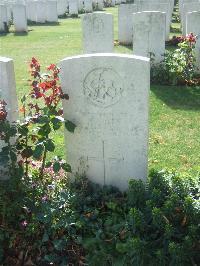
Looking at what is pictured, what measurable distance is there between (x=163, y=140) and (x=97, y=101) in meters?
2.30

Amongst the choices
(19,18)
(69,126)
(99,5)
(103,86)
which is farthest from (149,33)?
(99,5)

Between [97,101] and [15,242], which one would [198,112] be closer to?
[97,101]

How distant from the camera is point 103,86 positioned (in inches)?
172

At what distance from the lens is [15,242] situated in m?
4.03

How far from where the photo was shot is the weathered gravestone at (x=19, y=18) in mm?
17797

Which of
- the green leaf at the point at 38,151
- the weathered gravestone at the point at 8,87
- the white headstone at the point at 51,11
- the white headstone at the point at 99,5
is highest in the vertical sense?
the white headstone at the point at 99,5

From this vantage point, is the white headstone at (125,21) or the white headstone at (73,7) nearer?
the white headstone at (125,21)

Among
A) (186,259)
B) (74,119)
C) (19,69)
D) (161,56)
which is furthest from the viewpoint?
(19,69)

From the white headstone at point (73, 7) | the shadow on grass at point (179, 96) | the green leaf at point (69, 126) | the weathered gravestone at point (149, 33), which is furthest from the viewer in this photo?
the white headstone at point (73, 7)

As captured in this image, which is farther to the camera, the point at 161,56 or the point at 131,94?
the point at 161,56

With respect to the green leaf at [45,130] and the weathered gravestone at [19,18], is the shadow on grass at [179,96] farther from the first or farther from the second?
the weathered gravestone at [19,18]

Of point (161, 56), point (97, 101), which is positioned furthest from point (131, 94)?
point (161, 56)

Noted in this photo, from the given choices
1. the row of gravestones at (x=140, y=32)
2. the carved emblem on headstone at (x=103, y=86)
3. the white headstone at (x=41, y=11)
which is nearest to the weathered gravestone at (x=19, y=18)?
the white headstone at (x=41, y=11)

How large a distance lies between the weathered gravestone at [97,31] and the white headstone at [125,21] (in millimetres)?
4367
